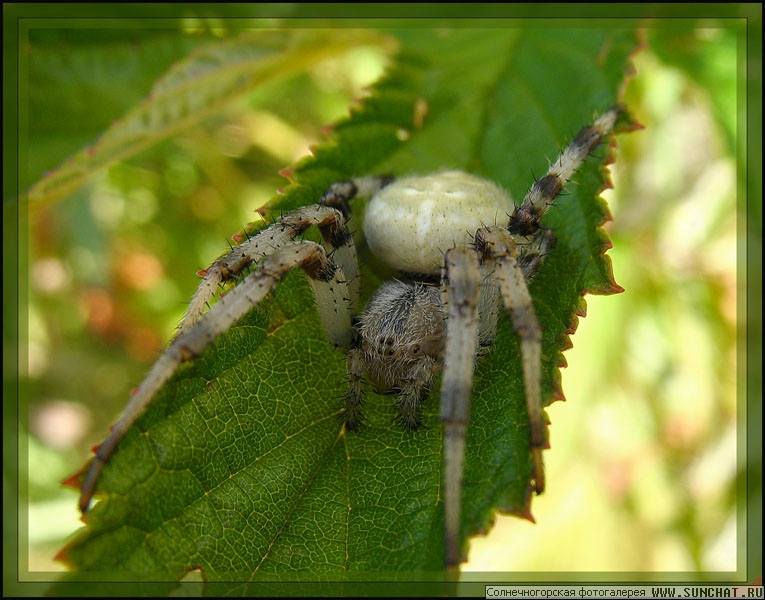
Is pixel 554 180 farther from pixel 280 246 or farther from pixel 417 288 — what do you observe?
pixel 280 246

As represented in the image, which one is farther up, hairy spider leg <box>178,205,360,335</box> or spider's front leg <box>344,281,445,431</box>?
hairy spider leg <box>178,205,360,335</box>

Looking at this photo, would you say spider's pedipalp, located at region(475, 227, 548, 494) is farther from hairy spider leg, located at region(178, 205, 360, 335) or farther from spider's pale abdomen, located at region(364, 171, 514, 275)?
hairy spider leg, located at region(178, 205, 360, 335)

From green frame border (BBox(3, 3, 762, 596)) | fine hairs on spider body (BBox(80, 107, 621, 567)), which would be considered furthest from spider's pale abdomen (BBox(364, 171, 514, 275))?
green frame border (BBox(3, 3, 762, 596))

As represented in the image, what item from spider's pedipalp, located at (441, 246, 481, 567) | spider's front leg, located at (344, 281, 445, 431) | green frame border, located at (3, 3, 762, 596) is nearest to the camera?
spider's pedipalp, located at (441, 246, 481, 567)

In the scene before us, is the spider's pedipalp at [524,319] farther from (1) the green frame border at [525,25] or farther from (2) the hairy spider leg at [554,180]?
(1) the green frame border at [525,25]

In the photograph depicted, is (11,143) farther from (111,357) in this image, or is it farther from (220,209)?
(111,357)

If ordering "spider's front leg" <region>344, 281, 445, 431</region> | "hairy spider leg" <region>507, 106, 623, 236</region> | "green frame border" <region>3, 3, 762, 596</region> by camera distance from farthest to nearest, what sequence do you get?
"green frame border" <region>3, 3, 762, 596</region>, "hairy spider leg" <region>507, 106, 623, 236</region>, "spider's front leg" <region>344, 281, 445, 431</region>

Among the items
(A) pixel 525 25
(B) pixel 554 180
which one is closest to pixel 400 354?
(B) pixel 554 180

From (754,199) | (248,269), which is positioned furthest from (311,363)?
(754,199)
